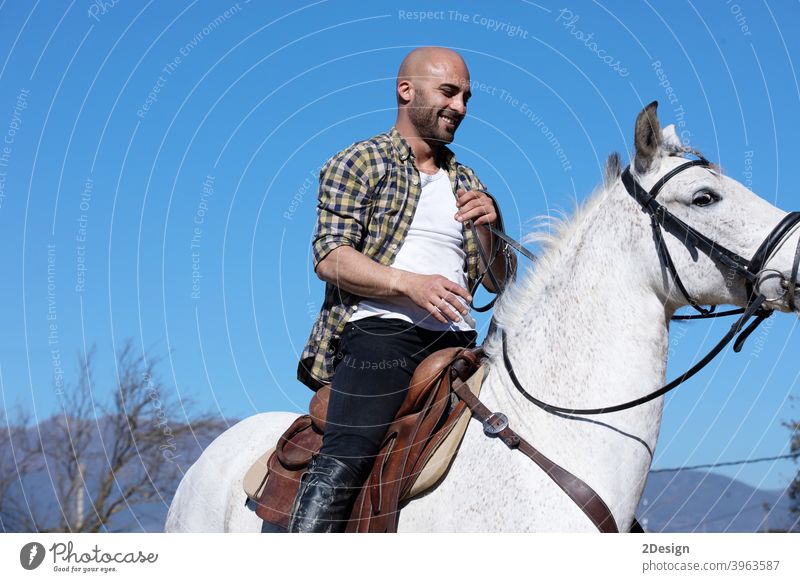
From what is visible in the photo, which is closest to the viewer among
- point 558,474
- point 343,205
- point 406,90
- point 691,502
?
point 558,474

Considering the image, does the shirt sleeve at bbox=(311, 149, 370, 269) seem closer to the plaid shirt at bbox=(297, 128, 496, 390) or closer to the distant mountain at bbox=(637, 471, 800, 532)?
the plaid shirt at bbox=(297, 128, 496, 390)

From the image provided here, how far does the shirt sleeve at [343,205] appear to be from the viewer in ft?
19.3

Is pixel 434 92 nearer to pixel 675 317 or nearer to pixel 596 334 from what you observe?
pixel 596 334

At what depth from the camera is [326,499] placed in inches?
216

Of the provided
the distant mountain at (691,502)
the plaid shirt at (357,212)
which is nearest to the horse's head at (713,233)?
the distant mountain at (691,502)

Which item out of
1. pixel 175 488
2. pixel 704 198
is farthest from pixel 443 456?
pixel 175 488

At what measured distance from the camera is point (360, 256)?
562 cm

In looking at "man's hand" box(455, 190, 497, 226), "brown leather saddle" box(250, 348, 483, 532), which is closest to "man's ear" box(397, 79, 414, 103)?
"man's hand" box(455, 190, 497, 226)

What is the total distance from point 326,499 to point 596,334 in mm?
2094

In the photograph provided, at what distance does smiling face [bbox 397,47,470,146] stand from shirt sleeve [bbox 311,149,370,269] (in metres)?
0.60
